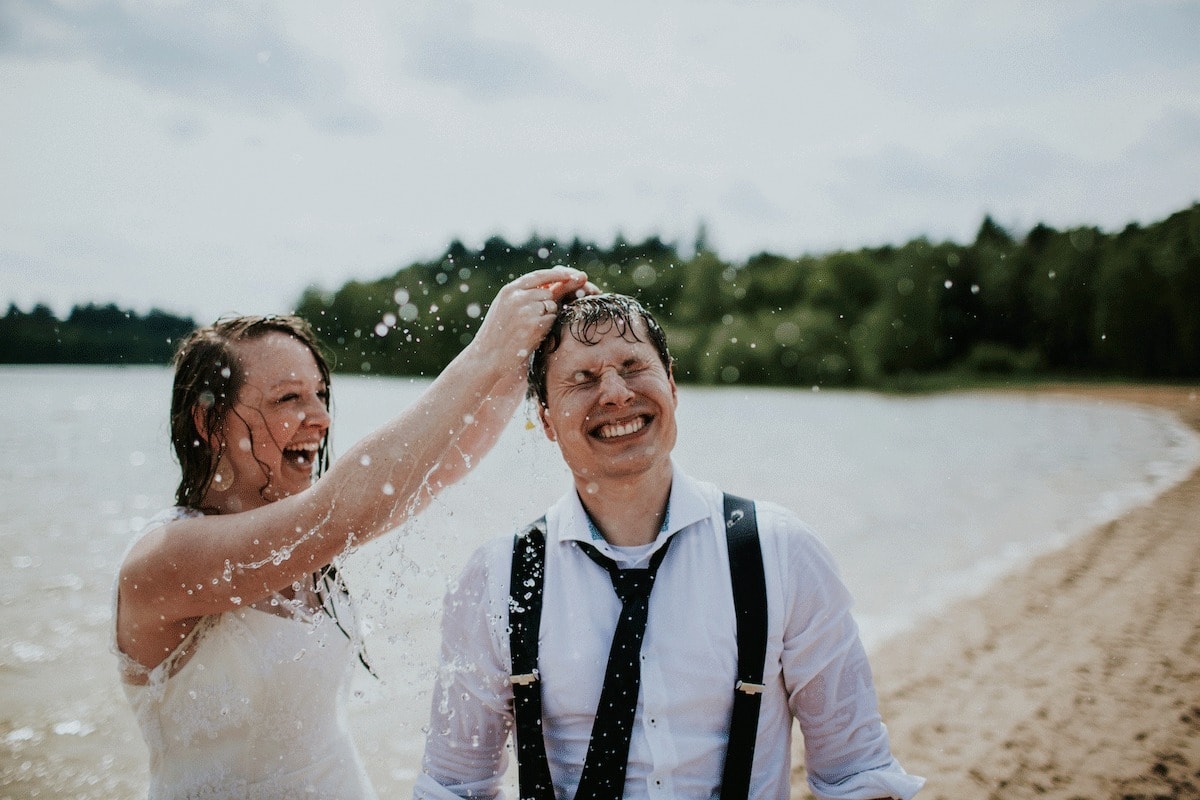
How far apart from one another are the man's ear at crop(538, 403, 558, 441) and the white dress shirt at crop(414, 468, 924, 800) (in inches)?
16.1

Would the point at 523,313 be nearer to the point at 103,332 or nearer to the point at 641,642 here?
the point at 641,642

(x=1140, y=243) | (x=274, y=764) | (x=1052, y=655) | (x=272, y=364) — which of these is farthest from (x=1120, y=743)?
(x=1140, y=243)

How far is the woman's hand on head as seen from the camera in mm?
2732

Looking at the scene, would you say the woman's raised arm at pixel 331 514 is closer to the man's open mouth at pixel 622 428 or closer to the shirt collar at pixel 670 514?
the man's open mouth at pixel 622 428

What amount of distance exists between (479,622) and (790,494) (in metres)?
19.8

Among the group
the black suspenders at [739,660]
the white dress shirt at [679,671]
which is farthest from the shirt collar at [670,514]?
the black suspenders at [739,660]

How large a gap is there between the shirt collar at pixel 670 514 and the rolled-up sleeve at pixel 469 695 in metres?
0.27

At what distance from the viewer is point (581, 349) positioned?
287cm

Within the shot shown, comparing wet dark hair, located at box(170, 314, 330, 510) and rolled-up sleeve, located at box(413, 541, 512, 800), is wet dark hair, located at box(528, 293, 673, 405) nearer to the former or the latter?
rolled-up sleeve, located at box(413, 541, 512, 800)

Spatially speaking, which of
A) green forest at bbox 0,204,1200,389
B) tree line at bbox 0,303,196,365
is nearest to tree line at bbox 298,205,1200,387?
green forest at bbox 0,204,1200,389

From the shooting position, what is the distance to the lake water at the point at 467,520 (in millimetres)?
7453

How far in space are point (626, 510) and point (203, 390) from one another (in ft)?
5.46

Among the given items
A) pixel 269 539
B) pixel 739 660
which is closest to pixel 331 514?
pixel 269 539

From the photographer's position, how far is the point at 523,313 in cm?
280
